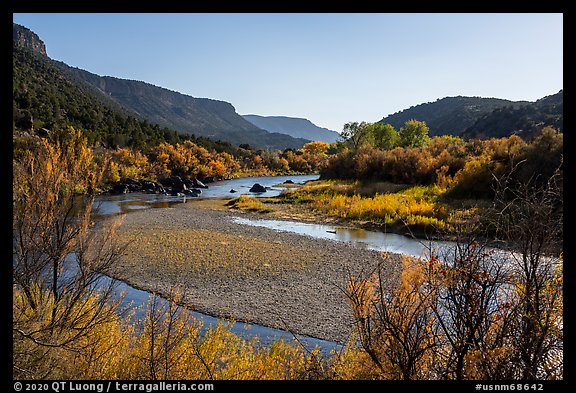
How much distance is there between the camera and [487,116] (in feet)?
257

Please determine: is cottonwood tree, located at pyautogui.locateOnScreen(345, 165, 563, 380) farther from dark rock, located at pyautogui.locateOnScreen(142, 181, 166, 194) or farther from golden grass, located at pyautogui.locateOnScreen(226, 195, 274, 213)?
dark rock, located at pyautogui.locateOnScreen(142, 181, 166, 194)

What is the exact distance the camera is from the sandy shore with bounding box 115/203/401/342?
988cm

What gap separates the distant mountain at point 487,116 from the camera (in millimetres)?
58312

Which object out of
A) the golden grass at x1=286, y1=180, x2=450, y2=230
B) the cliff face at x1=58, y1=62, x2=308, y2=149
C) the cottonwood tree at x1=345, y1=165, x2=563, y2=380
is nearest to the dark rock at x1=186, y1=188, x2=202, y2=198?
the golden grass at x1=286, y1=180, x2=450, y2=230

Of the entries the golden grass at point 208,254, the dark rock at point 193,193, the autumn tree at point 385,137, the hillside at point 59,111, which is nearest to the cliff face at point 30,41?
the hillside at point 59,111

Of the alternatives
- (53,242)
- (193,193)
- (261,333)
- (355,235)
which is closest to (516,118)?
(193,193)

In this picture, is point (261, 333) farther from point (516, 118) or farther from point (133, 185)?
point (516, 118)

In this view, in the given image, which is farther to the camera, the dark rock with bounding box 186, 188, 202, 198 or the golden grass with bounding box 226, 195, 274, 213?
the dark rock with bounding box 186, 188, 202, 198

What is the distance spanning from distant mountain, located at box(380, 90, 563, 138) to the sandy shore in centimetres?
2539

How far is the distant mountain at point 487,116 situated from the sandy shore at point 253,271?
2539 centimetres
